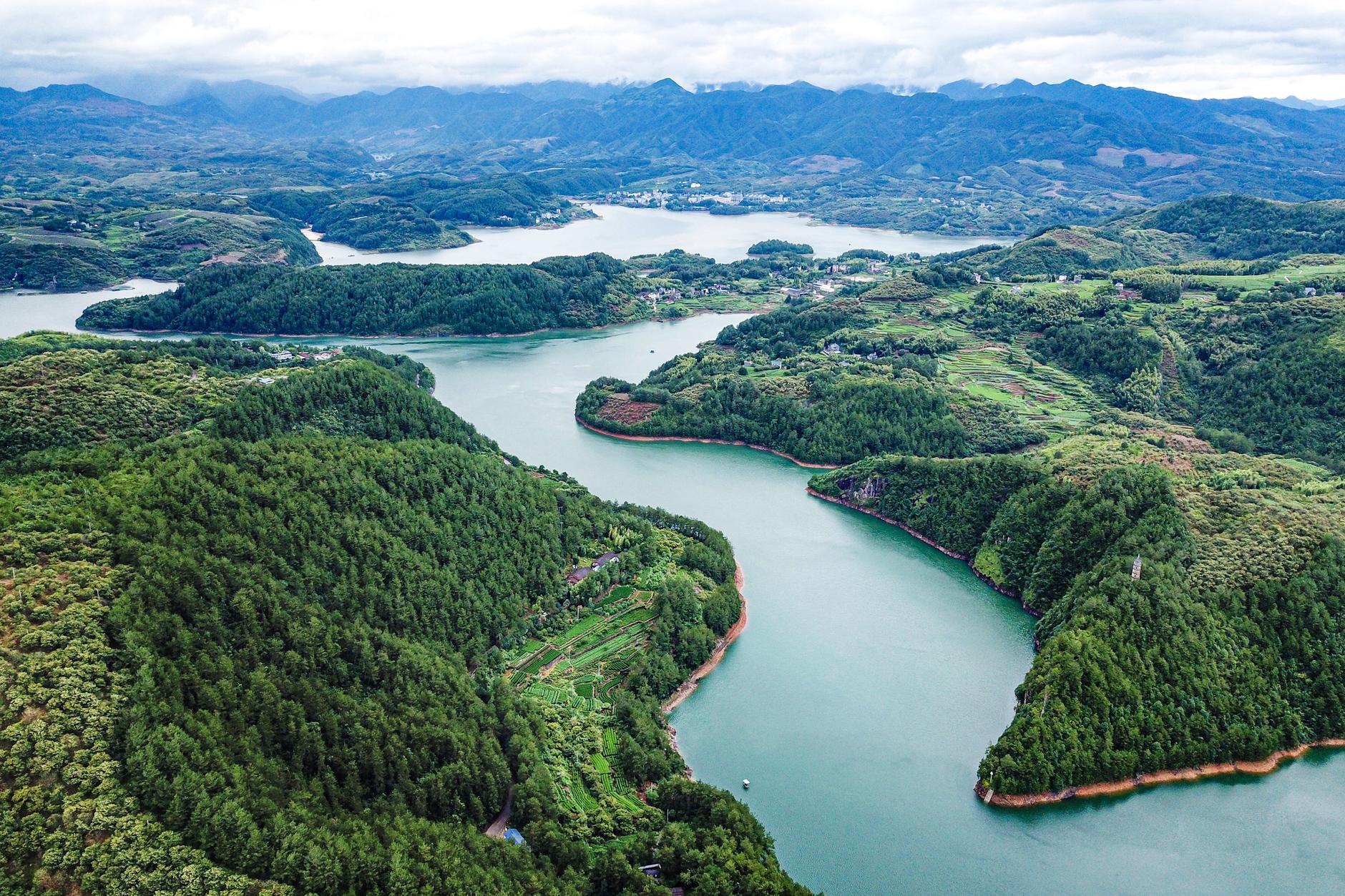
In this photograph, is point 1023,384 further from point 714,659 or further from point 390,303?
point 390,303

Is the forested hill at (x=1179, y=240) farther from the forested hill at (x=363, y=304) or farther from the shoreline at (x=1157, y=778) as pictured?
the shoreline at (x=1157, y=778)

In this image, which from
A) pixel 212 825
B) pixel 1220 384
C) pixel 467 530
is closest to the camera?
pixel 212 825

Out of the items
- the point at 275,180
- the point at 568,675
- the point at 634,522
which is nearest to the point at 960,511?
the point at 634,522

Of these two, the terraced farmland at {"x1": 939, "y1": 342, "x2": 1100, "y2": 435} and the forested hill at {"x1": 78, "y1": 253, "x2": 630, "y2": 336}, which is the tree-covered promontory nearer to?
the terraced farmland at {"x1": 939, "y1": 342, "x2": 1100, "y2": 435}

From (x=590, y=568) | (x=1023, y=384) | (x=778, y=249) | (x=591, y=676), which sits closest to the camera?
(x=591, y=676)

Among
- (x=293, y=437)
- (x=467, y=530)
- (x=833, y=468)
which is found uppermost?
(x=293, y=437)

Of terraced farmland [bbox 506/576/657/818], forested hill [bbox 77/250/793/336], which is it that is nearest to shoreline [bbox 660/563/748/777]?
terraced farmland [bbox 506/576/657/818]

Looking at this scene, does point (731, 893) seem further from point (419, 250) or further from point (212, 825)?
point (419, 250)

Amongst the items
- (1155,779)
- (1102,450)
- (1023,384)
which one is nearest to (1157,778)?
(1155,779)
